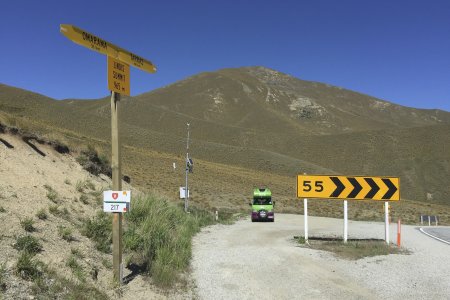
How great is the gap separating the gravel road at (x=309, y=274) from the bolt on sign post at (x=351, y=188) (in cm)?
230

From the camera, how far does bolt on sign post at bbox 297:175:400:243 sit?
16.7 m

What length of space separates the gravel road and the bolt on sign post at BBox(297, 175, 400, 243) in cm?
230

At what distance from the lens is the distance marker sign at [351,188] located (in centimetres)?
1667

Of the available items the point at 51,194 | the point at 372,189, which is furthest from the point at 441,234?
the point at 51,194

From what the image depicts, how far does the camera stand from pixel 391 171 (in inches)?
4163

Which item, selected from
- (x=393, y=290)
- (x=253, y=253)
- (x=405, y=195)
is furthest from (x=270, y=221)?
(x=405, y=195)

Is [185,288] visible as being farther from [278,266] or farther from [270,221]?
[270,221]

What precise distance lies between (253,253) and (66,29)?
356 inches

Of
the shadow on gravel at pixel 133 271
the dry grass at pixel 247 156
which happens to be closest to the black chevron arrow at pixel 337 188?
the shadow on gravel at pixel 133 271

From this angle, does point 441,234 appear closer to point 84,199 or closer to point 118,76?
point 84,199

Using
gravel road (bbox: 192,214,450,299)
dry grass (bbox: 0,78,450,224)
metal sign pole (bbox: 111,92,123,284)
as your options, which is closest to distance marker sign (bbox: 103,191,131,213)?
metal sign pole (bbox: 111,92,123,284)

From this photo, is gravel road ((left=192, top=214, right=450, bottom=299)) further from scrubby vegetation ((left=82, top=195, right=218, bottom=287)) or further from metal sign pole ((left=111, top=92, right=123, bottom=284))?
metal sign pole ((left=111, top=92, right=123, bottom=284))

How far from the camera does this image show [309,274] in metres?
10.7

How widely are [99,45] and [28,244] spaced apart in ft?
11.7
